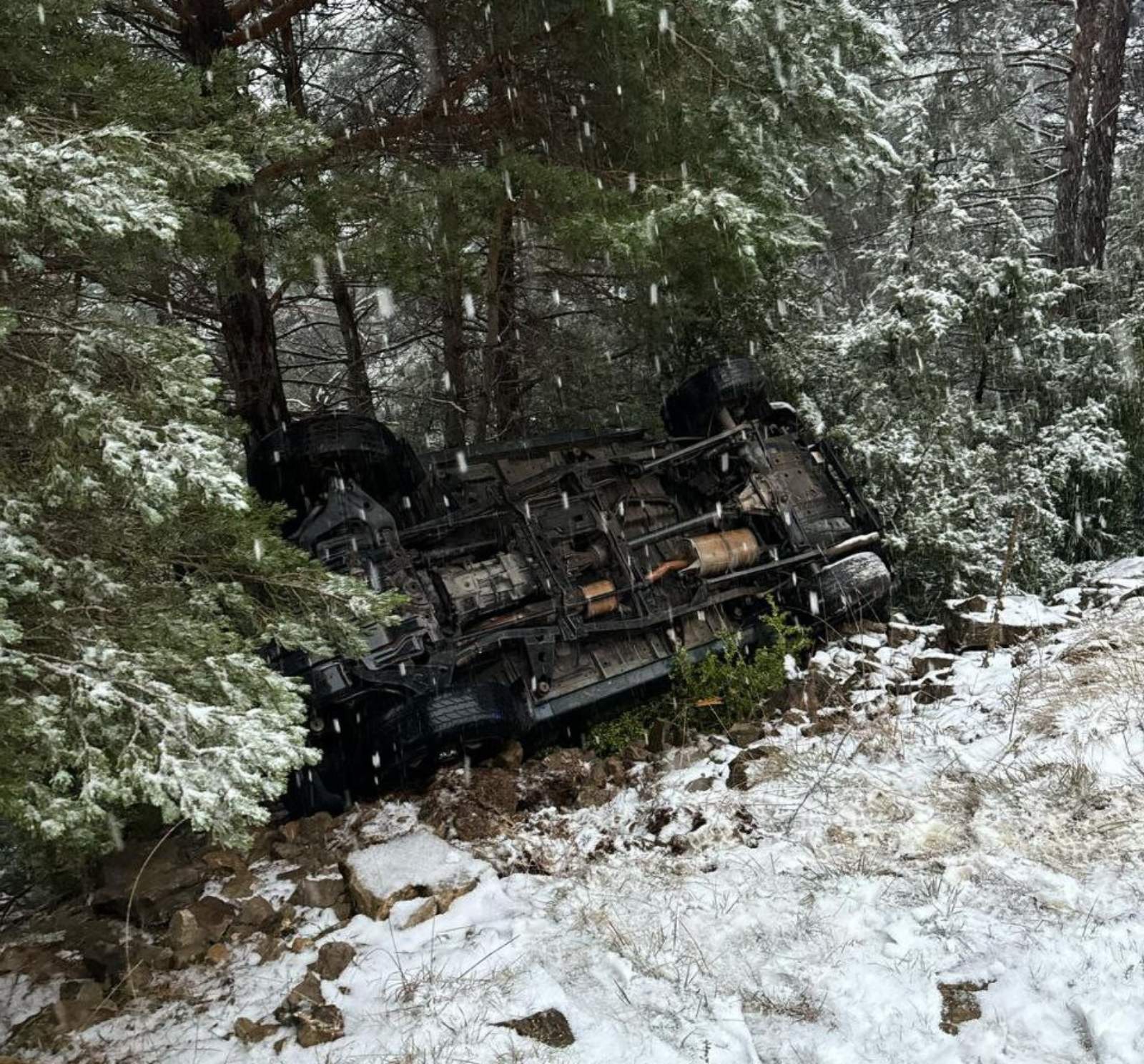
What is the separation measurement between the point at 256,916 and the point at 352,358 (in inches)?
310

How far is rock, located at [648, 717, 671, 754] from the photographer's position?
231 inches

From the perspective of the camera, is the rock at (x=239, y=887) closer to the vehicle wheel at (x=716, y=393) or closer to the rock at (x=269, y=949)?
the rock at (x=269, y=949)

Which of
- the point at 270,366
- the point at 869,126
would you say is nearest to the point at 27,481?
the point at 270,366

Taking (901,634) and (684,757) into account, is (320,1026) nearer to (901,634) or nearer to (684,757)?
(684,757)

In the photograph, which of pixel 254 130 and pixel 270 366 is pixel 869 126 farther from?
pixel 270 366

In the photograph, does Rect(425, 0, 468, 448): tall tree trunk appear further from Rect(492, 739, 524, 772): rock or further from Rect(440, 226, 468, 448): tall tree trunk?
Rect(492, 739, 524, 772): rock

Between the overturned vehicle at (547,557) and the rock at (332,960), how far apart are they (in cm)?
161

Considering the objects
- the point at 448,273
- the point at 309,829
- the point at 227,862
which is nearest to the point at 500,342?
the point at 448,273

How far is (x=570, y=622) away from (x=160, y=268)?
14.2 ft

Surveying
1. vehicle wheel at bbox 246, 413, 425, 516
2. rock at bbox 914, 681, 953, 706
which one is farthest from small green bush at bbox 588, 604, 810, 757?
vehicle wheel at bbox 246, 413, 425, 516

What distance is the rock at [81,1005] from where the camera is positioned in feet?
11.1

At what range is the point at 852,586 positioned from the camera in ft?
23.6

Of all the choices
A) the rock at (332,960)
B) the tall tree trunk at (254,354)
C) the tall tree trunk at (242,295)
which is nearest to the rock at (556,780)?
the rock at (332,960)

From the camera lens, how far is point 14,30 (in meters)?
4.55
